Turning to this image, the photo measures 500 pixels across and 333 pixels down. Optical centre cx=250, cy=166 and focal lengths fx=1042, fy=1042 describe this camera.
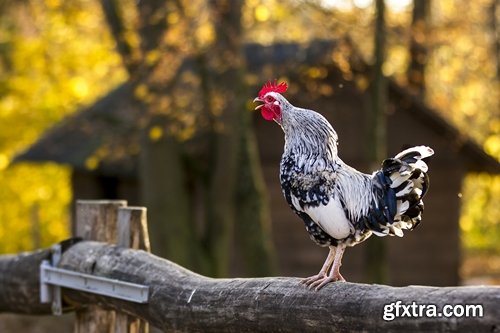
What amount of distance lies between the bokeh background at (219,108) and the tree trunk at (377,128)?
21mm

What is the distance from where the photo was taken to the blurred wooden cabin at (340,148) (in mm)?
16547

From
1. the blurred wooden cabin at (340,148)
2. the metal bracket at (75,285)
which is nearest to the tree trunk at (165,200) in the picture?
the blurred wooden cabin at (340,148)

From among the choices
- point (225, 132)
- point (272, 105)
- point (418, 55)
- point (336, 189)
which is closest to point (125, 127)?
point (225, 132)

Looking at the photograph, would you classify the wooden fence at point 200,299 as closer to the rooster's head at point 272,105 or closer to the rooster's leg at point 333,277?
the rooster's leg at point 333,277

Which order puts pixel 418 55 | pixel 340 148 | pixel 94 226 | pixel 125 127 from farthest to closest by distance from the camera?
1. pixel 418 55
2. pixel 340 148
3. pixel 125 127
4. pixel 94 226

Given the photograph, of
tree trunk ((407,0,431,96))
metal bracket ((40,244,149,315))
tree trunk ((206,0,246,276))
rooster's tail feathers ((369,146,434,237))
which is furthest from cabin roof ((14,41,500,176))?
rooster's tail feathers ((369,146,434,237))

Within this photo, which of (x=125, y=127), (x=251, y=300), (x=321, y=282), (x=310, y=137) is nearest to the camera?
(x=321, y=282)

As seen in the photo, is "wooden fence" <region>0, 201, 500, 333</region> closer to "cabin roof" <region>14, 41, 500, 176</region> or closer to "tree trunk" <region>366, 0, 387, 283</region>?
"tree trunk" <region>366, 0, 387, 283</region>

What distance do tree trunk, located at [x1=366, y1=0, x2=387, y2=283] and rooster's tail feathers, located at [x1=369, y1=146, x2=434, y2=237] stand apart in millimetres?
8369

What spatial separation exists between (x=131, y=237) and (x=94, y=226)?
558mm

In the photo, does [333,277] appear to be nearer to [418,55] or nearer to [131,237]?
[131,237]

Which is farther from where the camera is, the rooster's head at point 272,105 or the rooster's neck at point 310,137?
the rooster's head at point 272,105

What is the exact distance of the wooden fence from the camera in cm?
387

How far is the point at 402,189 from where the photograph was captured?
472 cm
